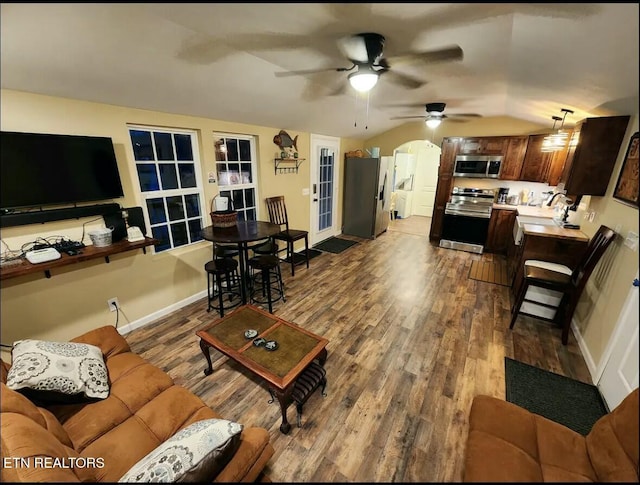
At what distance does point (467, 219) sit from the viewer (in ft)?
15.8

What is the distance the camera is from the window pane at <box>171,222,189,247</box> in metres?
2.96

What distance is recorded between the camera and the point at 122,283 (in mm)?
2492

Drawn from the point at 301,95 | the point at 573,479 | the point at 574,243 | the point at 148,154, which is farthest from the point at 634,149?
the point at 148,154

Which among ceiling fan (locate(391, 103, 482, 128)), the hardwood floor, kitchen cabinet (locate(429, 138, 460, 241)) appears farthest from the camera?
kitchen cabinet (locate(429, 138, 460, 241))

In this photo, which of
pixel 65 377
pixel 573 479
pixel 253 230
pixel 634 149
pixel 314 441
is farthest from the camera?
pixel 253 230

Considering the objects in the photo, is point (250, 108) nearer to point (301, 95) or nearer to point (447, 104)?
point (301, 95)

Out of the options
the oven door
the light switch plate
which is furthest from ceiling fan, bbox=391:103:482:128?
the light switch plate

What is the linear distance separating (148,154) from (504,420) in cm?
330

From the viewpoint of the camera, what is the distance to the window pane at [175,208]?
2.87 meters

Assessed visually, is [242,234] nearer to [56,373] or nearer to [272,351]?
[272,351]

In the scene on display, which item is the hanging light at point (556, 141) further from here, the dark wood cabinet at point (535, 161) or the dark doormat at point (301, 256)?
the dark doormat at point (301, 256)

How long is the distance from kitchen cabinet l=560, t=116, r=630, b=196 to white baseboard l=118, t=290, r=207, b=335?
3513 millimetres

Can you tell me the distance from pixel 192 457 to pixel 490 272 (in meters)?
4.42

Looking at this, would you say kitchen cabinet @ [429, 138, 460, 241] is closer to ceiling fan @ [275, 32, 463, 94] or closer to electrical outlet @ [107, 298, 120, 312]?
ceiling fan @ [275, 32, 463, 94]
